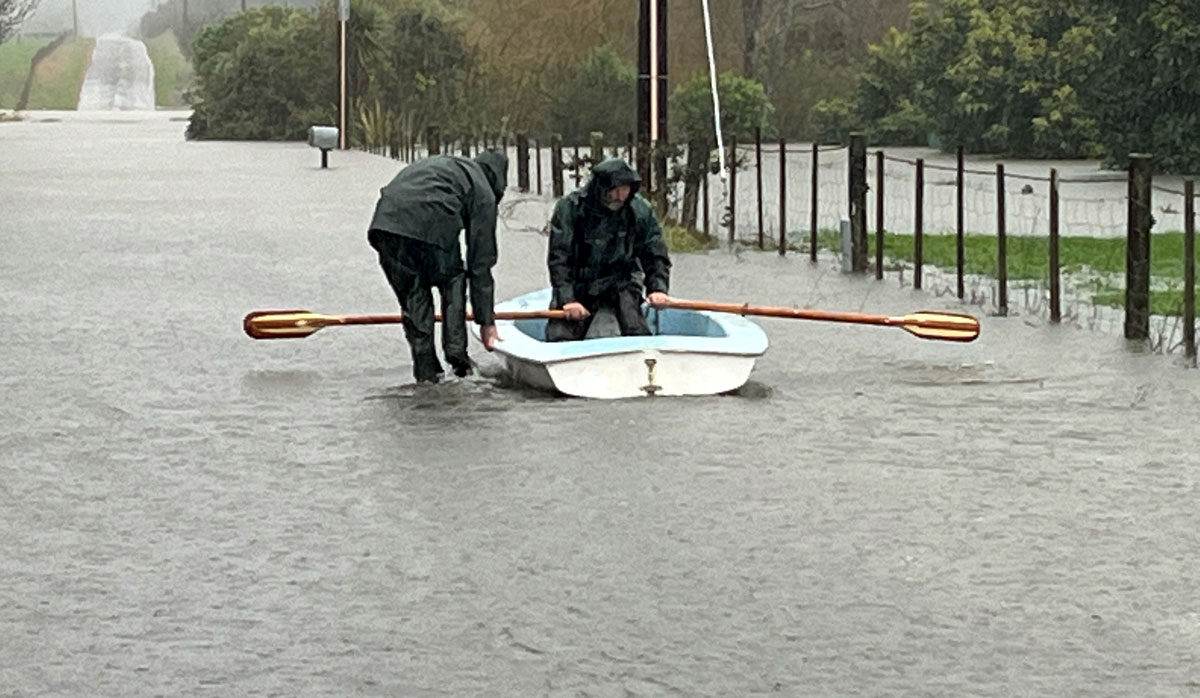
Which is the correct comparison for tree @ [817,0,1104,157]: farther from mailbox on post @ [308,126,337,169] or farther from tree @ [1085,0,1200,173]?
Result: mailbox on post @ [308,126,337,169]

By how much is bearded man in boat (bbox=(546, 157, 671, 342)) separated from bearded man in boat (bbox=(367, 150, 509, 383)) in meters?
0.50

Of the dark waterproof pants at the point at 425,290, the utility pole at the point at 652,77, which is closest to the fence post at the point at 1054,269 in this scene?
the dark waterproof pants at the point at 425,290

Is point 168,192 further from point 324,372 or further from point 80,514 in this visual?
point 80,514

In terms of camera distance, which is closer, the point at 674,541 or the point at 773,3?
the point at 674,541

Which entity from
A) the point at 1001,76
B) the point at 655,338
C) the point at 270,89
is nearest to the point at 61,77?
the point at 270,89

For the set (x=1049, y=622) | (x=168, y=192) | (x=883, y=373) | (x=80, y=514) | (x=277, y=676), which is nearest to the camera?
(x=277, y=676)

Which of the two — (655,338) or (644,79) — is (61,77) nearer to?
(644,79)

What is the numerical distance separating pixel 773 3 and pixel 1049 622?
227 feet

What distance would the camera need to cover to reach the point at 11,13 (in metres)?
130

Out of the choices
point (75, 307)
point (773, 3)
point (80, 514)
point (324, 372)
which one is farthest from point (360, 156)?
point (80, 514)

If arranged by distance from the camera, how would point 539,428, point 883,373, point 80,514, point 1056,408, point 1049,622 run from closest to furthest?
point 1049,622, point 80,514, point 539,428, point 1056,408, point 883,373

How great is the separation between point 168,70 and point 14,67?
9.39 m

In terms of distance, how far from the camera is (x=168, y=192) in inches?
1578

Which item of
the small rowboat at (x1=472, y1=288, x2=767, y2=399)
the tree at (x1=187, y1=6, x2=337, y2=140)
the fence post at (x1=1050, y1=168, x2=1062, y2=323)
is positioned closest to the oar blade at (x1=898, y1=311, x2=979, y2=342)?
the small rowboat at (x1=472, y1=288, x2=767, y2=399)
